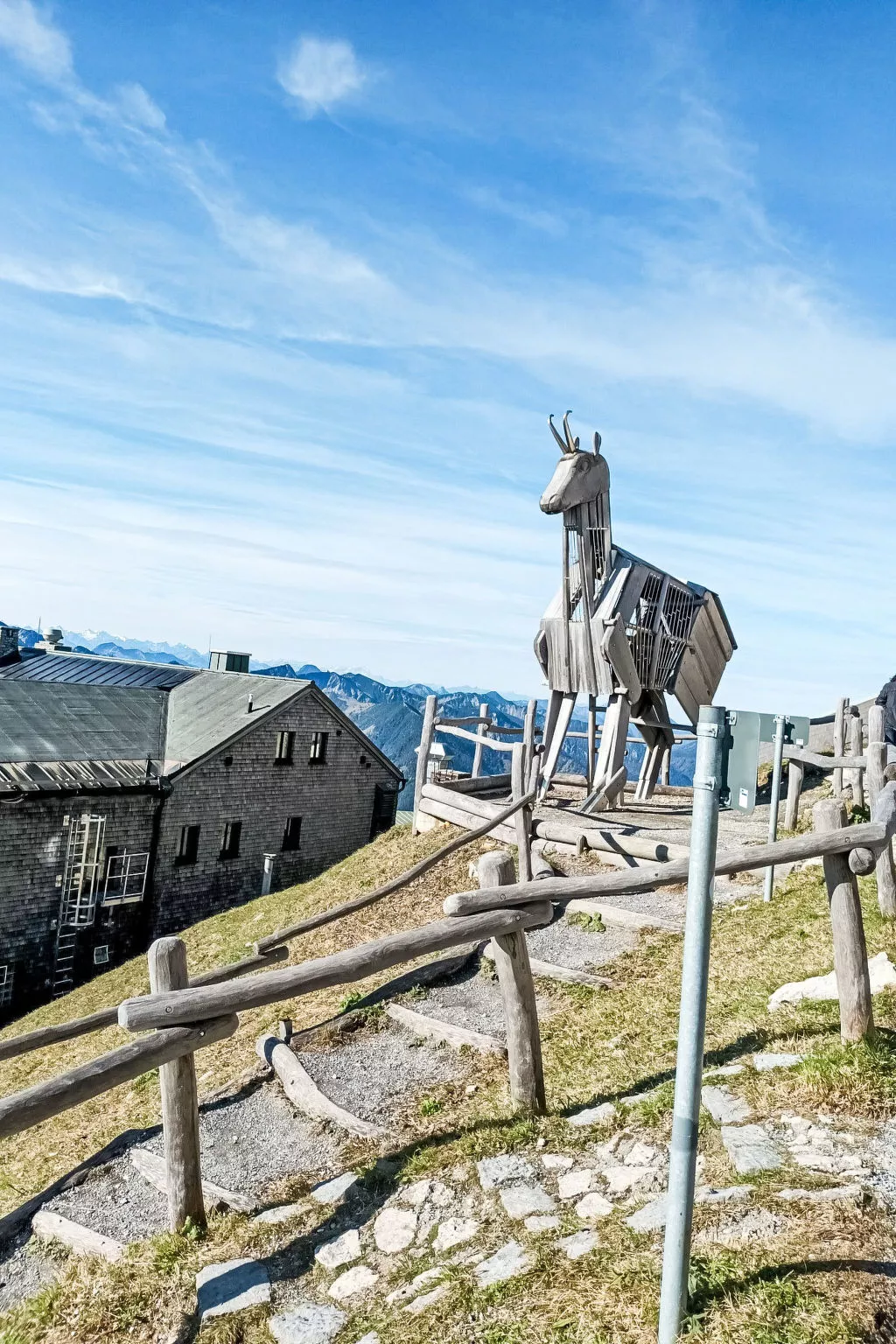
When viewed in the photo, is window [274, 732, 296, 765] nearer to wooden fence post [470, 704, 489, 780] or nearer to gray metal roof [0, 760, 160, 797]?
gray metal roof [0, 760, 160, 797]

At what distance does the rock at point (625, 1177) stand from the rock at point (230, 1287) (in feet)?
6.39

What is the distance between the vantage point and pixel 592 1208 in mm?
4914

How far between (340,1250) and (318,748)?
24.3 m

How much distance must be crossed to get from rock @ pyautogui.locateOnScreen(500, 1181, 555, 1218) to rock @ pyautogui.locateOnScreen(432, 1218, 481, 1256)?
211 mm

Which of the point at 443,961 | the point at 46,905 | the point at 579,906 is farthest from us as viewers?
the point at 46,905

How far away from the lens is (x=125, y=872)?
23578mm

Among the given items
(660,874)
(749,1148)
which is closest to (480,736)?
(660,874)

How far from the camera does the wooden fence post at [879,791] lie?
896 cm

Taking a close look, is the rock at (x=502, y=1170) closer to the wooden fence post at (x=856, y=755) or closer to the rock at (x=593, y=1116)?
the rock at (x=593, y=1116)

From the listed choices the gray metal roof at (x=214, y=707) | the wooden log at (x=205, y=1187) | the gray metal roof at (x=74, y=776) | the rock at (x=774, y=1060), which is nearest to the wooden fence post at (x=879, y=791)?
the rock at (x=774, y=1060)

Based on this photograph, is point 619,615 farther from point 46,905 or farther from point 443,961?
point 46,905

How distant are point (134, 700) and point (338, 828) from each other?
7658mm

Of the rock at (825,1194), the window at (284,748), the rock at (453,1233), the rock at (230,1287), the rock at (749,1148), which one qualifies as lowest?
the rock at (230,1287)

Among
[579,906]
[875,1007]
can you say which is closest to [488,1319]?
[875,1007]
